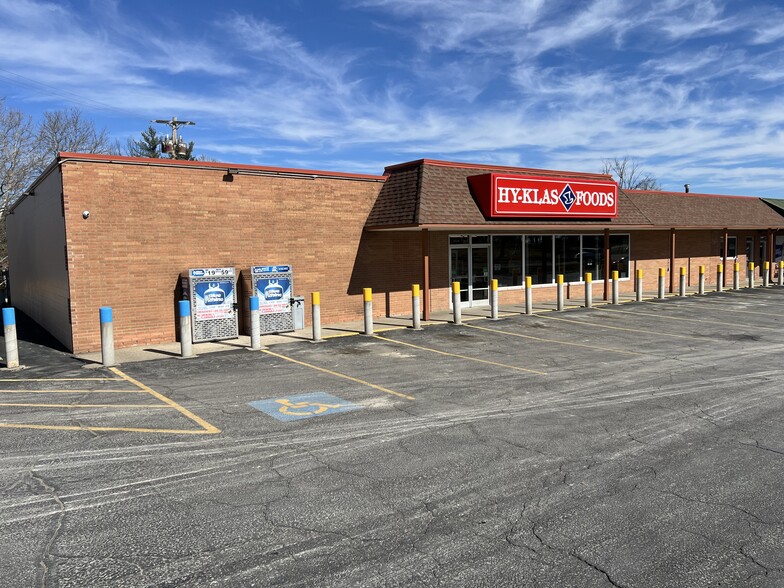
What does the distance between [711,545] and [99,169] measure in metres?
13.3

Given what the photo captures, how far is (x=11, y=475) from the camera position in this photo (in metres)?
5.85

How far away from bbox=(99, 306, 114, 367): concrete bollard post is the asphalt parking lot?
72 centimetres

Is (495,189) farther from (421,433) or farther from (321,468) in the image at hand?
(321,468)

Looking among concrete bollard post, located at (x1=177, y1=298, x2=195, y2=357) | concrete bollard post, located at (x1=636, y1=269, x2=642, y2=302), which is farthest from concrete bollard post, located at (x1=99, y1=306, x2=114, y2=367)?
concrete bollard post, located at (x1=636, y1=269, x2=642, y2=302)

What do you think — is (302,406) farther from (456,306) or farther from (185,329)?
(456,306)

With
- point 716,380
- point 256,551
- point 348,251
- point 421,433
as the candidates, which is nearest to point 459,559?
point 256,551

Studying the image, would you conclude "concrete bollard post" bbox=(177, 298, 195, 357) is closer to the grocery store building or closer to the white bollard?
the white bollard

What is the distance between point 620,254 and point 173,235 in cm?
1881

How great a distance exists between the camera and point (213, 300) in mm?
14289

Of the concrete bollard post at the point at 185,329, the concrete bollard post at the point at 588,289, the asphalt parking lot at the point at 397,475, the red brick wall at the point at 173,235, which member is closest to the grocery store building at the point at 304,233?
the red brick wall at the point at 173,235

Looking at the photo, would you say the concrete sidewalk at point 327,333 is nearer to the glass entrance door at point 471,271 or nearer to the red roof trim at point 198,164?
the glass entrance door at point 471,271

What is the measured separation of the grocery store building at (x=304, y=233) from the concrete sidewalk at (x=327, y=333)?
1.40 ft

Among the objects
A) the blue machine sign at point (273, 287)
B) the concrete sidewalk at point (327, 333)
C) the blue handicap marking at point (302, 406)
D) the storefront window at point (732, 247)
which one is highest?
the storefront window at point (732, 247)

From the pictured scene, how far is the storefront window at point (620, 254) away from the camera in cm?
2533
